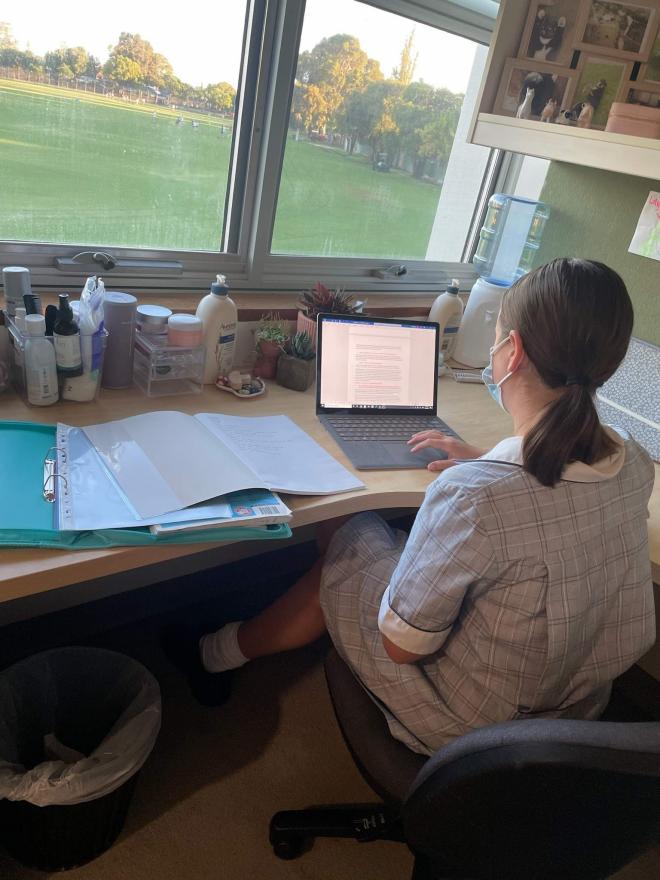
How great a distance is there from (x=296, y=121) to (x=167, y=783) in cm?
168

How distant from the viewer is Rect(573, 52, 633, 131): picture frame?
5.32 feet

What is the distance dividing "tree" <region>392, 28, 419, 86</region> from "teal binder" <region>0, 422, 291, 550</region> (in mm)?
1478

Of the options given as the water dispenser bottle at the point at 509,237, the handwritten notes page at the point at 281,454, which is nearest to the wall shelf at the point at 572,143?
the water dispenser bottle at the point at 509,237

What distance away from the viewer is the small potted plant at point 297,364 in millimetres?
1521

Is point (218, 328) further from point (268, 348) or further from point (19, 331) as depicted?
point (19, 331)

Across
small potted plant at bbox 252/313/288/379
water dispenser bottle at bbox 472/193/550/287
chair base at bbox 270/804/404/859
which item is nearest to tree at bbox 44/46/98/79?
small potted plant at bbox 252/313/288/379

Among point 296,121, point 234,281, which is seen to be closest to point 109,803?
point 234,281

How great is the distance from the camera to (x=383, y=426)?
4.64 ft

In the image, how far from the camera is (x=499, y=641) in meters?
0.90

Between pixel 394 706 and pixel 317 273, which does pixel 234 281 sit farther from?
pixel 394 706

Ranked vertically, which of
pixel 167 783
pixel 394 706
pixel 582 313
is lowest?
pixel 167 783

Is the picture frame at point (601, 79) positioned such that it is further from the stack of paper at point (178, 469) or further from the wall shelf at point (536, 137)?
the stack of paper at point (178, 469)

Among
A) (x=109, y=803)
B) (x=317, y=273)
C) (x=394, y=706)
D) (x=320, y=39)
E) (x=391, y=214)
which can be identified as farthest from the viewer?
(x=391, y=214)

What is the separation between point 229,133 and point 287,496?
3.50 feet
